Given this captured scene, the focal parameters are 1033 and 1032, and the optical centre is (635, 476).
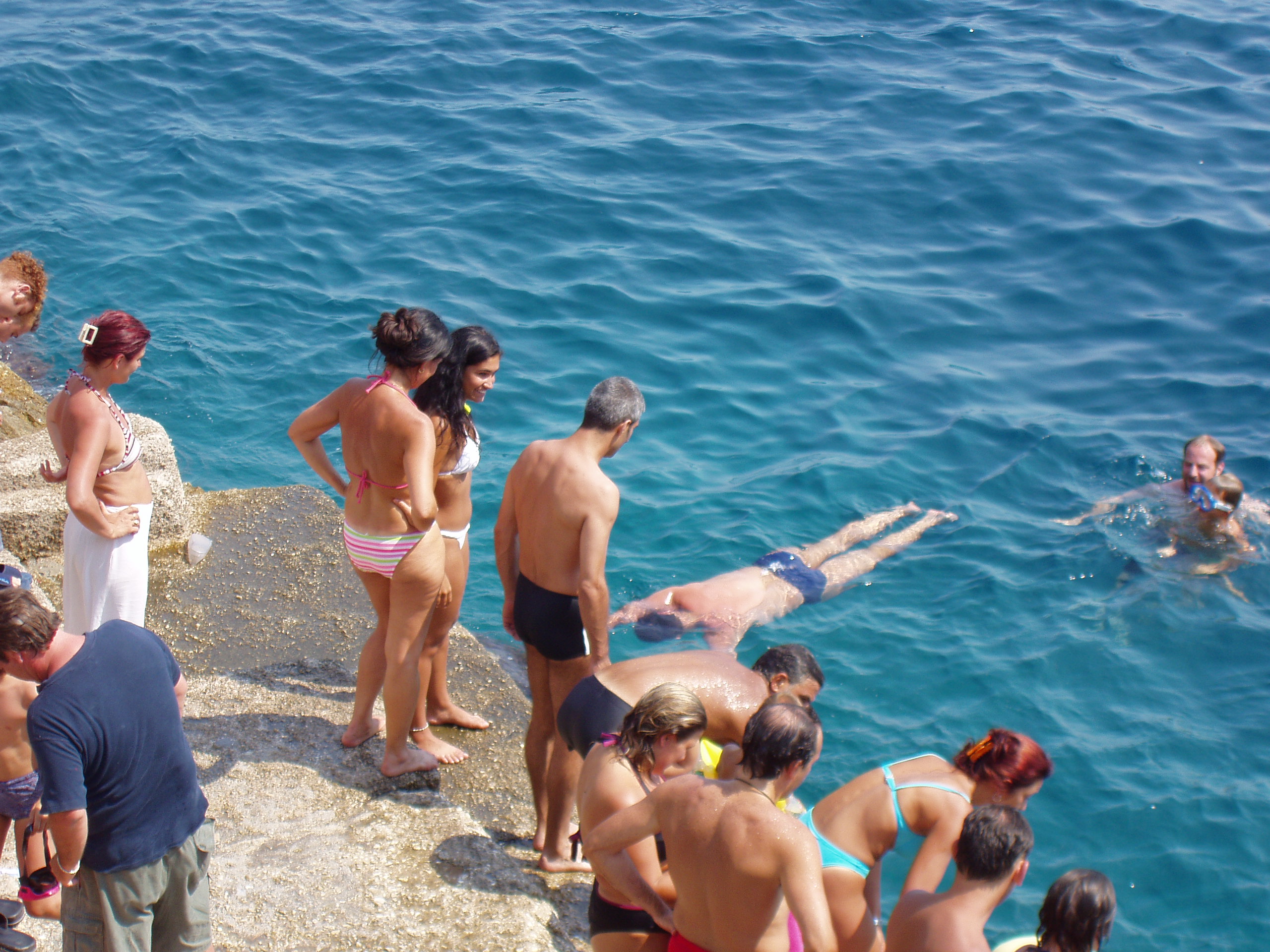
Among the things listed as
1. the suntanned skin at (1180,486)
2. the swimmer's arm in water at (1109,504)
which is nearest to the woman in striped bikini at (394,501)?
the swimmer's arm in water at (1109,504)

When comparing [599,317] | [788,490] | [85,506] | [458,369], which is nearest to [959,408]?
[788,490]

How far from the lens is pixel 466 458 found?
14.0 ft

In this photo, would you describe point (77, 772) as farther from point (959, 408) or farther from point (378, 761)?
point (959, 408)

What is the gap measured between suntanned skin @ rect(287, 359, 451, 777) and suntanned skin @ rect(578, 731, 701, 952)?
1156mm

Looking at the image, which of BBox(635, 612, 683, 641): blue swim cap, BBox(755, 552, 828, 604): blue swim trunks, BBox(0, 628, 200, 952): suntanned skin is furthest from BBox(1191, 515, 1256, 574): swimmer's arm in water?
BBox(0, 628, 200, 952): suntanned skin

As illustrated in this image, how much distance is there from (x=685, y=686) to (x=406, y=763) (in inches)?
56.8

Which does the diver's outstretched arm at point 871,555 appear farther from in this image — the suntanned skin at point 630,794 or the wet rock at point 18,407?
the wet rock at point 18,407

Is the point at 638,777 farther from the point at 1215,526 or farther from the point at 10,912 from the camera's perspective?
the point at 1215,526

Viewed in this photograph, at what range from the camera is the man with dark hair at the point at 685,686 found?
3.57 metres

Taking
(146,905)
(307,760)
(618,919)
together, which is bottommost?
(307,760)

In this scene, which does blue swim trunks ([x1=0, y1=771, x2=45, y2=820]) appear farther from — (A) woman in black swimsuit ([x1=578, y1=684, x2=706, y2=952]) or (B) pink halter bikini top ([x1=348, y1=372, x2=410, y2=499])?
(A) woman in black swimsuit ([x1=578, y1=684, x2=706, y2=952])

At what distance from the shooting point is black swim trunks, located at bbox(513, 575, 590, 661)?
408cm

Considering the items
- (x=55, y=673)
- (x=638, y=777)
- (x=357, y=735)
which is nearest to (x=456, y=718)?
(x=357, y=735)

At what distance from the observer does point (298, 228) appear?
11219 millimetres
